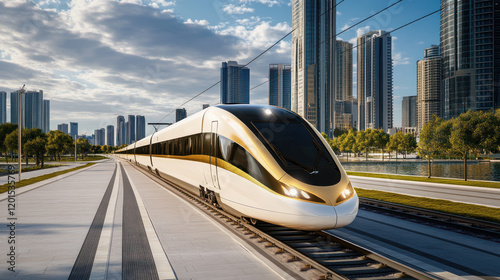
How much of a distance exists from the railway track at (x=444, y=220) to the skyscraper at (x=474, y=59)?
151m

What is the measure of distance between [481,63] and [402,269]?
171498 mm

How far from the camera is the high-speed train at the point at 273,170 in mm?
7230


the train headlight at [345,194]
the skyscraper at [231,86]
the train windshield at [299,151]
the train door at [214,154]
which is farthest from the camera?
the skyscraper at [231,86]

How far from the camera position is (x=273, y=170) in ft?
25.4

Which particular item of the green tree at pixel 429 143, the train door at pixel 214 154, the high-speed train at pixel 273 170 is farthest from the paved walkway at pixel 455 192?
the train door at pixel 214 154

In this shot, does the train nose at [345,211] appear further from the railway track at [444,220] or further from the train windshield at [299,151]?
the railway track at [444,220]

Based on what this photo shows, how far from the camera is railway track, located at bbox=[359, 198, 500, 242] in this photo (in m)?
9.59

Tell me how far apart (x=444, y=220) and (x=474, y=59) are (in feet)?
544

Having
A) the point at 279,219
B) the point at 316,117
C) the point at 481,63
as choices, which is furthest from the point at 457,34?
the point at 279,219

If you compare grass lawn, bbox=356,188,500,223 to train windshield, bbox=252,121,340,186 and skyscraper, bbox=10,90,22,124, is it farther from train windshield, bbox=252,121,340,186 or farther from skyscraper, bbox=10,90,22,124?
skyscraper, bbox=10,90,22,124

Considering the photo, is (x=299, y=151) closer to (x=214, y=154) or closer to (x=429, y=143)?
(x=214, y=154)

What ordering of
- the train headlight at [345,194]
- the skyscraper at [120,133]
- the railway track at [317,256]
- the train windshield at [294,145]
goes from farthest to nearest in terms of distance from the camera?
the skyscraper at [120,133] < the train windshield at [294,145] < the train headlight at [345,194] < the railway track at [317,256]

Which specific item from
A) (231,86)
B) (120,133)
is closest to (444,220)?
(231,86)

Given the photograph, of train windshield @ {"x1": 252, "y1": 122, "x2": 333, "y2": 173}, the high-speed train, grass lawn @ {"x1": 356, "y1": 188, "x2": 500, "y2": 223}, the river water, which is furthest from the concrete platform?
the river water
